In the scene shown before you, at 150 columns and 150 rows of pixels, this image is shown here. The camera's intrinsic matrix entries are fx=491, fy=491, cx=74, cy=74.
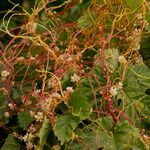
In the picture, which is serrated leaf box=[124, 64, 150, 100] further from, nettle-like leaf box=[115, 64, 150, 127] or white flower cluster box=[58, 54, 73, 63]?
white flower cluster box=[58, 54, 73, 63]

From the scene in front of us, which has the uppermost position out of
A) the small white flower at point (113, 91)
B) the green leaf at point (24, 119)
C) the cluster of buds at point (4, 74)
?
the cluster of buds at point (4, 74)

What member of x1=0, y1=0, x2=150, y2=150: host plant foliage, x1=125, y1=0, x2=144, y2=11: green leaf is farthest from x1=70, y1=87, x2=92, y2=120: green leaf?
x1=125, y1=0, x2=144, y2=11: green leaf

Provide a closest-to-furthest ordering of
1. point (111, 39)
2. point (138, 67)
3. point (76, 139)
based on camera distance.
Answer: point (76, 139), point (138, 67), point (111, 39)

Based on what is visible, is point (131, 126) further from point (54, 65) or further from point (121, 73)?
point (54, 65)

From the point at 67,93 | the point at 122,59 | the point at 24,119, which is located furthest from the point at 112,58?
the point at 24,119

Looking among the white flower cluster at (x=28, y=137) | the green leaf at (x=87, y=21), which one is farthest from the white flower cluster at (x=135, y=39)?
the white flower cluster at (x=28, y=137)

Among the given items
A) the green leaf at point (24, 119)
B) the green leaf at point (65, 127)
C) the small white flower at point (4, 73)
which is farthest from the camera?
the small white flower at point (4, 73)

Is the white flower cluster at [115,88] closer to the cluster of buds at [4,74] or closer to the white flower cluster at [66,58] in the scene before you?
the white flower cluster at [66,58]

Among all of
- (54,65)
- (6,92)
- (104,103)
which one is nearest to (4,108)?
(6,92)
